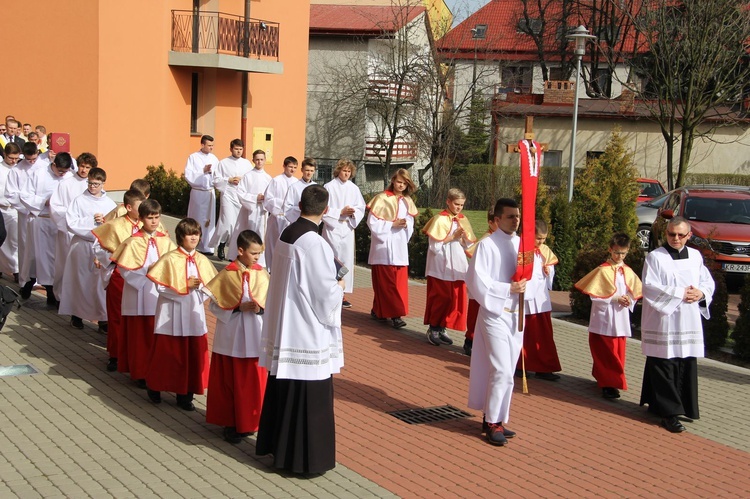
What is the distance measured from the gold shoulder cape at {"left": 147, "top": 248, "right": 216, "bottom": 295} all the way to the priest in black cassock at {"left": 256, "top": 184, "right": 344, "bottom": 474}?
1346 mm

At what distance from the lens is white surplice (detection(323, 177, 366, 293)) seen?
12648 mm

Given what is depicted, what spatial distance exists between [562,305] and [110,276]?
7.49 metres

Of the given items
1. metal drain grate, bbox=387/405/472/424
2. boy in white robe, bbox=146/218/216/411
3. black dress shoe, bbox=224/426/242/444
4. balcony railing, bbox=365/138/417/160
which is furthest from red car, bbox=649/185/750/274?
balcony railing, bbox=365/138/417/160

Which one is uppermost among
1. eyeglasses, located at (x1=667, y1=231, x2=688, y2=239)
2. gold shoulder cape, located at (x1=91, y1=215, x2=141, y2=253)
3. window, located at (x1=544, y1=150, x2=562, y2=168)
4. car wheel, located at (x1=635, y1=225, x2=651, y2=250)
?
window, located at (x1=544, y1=150, x2=562, y2=168)

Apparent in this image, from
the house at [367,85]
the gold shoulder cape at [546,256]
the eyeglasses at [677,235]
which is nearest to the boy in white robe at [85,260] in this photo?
the gold shoulder cape at [546,256]

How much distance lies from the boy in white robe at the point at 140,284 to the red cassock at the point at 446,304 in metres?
3.67

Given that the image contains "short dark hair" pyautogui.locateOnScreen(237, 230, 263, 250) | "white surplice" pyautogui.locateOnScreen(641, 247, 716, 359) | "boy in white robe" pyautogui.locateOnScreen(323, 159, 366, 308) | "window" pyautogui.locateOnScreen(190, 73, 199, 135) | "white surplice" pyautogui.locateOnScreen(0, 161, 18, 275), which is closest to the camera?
"short dark hair" pyautogui.locateOnScreen(237, 230, 263, 250)

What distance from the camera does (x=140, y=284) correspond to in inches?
333

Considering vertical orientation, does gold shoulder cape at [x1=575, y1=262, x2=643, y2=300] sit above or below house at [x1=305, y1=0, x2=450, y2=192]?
below

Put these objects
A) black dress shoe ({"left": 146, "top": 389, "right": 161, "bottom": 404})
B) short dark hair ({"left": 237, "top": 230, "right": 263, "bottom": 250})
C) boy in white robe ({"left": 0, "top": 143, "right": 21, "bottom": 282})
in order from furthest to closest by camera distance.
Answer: boy in white robe ({"left": 0, "top": 143, "right": 21, "bottom": 282}) < black dress shoe ({"left": 146, "top": 389, "right": 161, "bottom": 404}) < short dark hair ({"left": 237, "top": 230, "right": 263, "bottom": 250})

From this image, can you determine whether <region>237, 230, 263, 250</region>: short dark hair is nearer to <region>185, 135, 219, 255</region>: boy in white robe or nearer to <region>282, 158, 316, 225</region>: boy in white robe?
<region>282, 158, 316, 225</region>: boy in white robe

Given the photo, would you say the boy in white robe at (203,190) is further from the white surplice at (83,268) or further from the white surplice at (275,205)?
the white surplice at (83,268)

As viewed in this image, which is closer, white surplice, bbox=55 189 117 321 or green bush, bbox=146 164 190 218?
white surplice, bbox=55 189 117 321

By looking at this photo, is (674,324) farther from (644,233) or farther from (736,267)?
(644,233)
